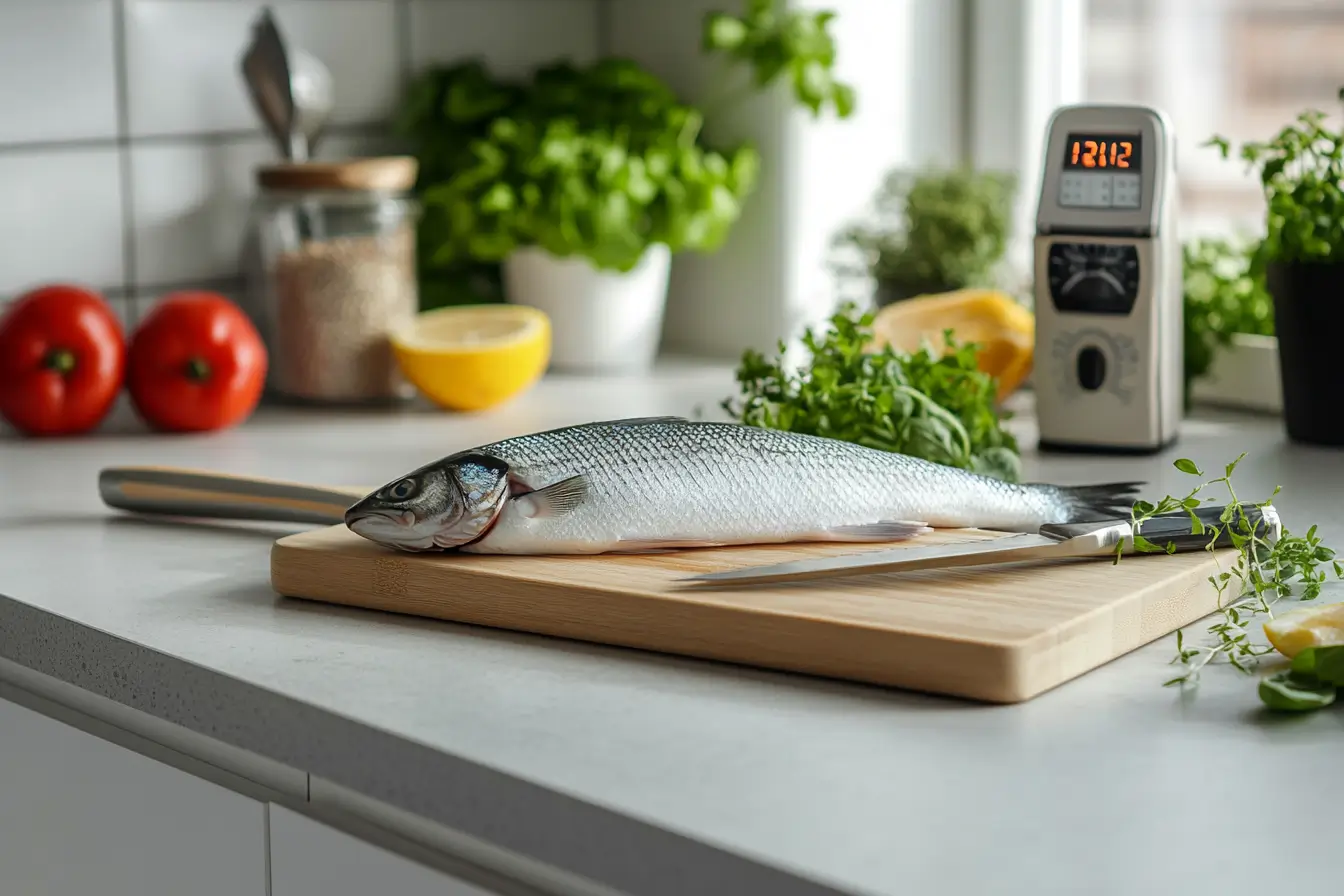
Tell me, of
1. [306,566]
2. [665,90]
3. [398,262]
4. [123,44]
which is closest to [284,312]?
[398,262]

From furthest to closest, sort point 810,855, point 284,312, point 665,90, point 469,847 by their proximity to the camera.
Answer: point 665,90 < point 284,312 < point 469,847 < point 810,855

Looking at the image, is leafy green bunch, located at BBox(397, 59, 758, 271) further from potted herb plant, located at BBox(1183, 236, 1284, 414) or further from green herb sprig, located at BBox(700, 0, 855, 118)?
potted herb plant, located at BBox(1183, 236, 1284, 414)

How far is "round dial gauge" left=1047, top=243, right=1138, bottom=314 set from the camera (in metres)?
1.33

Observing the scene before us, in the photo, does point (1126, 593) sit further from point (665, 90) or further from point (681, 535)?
point (665, 90)

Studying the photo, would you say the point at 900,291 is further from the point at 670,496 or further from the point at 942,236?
the point at 670,496

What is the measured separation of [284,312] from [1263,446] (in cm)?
94

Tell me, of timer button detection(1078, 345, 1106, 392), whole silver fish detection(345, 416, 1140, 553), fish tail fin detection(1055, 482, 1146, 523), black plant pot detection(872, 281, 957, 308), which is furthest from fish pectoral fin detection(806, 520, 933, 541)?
black plant pot detection(872, 281, 957, 308)

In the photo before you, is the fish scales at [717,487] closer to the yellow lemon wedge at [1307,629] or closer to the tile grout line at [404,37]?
the yellow lemon wedge at [1307,629]

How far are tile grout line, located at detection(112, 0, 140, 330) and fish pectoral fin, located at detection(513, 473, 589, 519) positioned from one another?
3.23 ft

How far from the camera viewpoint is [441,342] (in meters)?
1.68

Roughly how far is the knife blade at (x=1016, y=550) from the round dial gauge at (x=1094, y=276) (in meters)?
0.46

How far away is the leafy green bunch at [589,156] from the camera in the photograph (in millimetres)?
1786

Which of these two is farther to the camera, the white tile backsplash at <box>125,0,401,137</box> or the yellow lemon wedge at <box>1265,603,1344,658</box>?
the white tile backsplash at <box>125,0,401,137</box>

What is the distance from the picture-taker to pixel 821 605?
794mm
